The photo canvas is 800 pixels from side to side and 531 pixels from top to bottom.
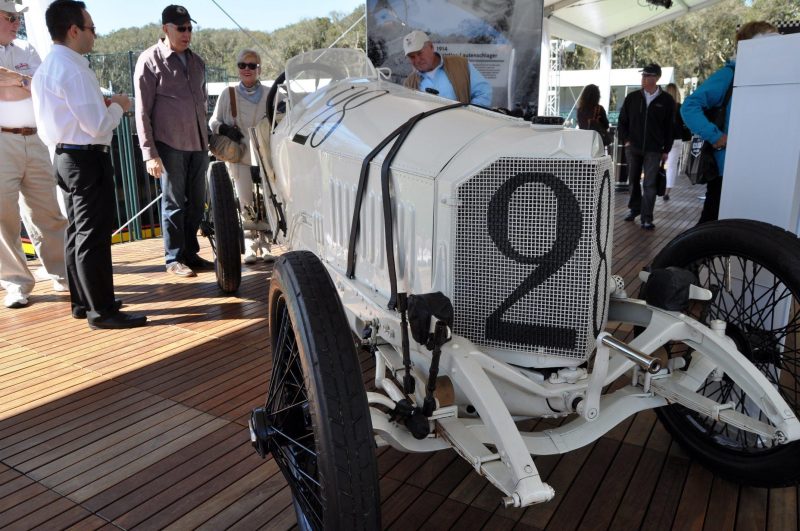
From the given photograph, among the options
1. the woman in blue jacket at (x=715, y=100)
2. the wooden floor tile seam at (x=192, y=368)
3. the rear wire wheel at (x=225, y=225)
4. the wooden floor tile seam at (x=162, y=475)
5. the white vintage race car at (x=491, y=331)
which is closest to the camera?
the white vintage race car at (x=491, y=331)

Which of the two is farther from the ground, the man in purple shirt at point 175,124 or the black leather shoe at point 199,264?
the man in purple shirt at point 175,124

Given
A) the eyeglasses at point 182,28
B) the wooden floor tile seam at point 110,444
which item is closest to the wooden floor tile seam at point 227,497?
the wooden floor tile seam at point 110,444

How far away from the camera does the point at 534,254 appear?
194 centimetres

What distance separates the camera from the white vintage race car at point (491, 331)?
170 cm

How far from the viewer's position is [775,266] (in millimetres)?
2252

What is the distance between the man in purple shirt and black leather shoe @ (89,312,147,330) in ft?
3.96

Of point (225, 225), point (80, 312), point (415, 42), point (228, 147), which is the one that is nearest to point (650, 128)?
point (415, 42)

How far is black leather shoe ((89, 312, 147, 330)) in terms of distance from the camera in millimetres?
4188

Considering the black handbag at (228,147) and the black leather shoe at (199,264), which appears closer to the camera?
the black handbag at (228,147)

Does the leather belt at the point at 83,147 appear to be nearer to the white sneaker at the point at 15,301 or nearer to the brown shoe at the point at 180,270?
the white sneaker at the point at 15,301

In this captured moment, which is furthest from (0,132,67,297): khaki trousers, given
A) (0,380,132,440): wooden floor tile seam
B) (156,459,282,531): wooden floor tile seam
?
(156,459,282,531): wooden floor tile seam

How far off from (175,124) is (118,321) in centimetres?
173

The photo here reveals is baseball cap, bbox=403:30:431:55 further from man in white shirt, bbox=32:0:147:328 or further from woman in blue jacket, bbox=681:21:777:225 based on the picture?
man in white shirt, bbox=32:0:147:328

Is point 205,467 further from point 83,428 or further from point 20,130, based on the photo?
point 20,130
